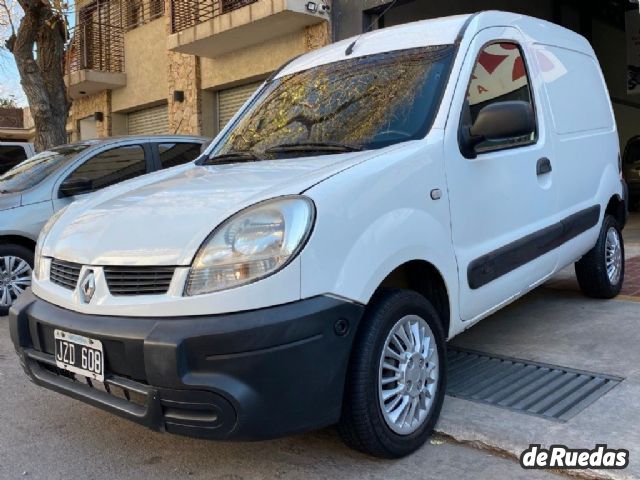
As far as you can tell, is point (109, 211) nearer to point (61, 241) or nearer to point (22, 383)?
point (61, 241)

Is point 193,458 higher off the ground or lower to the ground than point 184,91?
lower

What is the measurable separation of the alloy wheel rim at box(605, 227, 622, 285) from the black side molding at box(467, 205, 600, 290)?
0.69m

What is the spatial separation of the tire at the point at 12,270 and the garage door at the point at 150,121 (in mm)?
9435

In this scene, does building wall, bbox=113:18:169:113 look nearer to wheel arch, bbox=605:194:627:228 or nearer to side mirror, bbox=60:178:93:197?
side mirror, bbox=60:178:93:197

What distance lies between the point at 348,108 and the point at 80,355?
1.83m

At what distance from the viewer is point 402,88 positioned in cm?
328

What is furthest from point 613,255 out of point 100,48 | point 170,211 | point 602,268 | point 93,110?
point 93,110

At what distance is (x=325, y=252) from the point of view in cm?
232

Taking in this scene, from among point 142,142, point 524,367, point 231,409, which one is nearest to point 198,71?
point 142,142

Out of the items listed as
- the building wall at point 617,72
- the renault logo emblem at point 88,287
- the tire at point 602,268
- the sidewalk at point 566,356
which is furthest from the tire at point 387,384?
the building wall at point 617,72

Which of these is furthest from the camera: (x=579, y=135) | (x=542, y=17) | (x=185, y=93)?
(x=185, y=93)

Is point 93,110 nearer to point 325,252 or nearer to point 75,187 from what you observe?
point 75,187

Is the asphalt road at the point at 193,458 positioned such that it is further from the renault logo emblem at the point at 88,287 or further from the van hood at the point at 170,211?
the van hood at the point at 170,211

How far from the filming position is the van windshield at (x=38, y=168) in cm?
594
